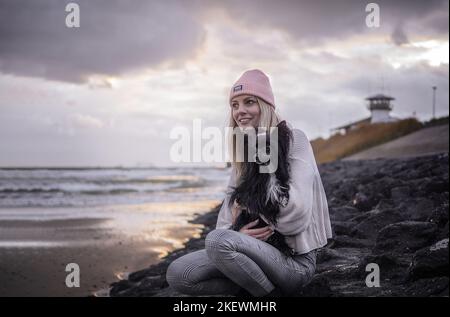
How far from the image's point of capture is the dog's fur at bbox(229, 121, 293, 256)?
8.65 feet

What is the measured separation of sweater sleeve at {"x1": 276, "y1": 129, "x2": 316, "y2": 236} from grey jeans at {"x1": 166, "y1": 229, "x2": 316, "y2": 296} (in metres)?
0.18

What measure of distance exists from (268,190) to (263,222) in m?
0.25

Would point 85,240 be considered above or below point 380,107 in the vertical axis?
below

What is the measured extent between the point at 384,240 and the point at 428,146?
54.1ft

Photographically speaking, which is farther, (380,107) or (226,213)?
(380,107)

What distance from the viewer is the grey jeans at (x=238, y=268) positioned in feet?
8.48

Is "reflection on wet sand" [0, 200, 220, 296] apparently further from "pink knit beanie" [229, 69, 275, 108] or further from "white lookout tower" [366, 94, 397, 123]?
"white lookout tower" [366, 94, 397, 123]

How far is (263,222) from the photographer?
279 centimetres

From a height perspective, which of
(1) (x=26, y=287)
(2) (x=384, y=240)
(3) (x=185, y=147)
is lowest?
(1) (x=26, y=287)

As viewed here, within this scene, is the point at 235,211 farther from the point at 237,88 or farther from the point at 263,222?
the point at 237,88

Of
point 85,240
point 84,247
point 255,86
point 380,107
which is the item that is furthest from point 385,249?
point 380,107

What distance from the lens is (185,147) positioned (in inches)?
158
